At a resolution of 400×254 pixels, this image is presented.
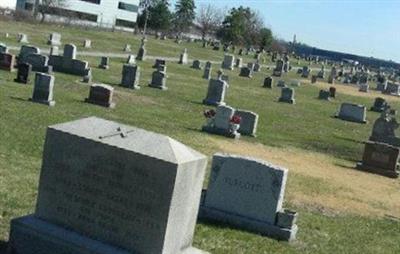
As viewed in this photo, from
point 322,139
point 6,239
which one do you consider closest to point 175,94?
point 322,139

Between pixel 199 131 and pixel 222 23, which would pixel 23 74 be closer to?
pixel 199 131

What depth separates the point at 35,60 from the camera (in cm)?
3086

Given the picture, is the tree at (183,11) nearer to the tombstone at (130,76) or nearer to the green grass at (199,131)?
the green grass at (199,131)

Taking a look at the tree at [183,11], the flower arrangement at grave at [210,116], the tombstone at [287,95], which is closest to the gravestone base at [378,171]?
the flower arrangement at grave at [210,116]

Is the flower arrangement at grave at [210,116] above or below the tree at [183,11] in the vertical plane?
below

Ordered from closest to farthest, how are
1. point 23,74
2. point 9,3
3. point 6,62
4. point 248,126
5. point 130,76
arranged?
point 248,126
point 23,74
point 6,62
point 130,76
point 9,3

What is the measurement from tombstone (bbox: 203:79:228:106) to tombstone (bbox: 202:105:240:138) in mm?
8246

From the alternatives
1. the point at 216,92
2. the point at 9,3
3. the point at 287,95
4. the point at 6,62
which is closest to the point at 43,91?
the point at 6,62

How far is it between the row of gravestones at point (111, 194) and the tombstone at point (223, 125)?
14.8 meters

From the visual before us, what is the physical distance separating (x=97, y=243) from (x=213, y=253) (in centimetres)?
256

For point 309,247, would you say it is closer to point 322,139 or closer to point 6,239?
point 6,239

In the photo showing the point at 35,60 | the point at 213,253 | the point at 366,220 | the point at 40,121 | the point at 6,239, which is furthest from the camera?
the point at 35,60

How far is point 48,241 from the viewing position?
814cm

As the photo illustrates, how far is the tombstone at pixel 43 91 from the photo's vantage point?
22.6 metres
